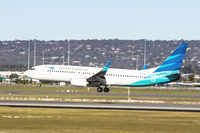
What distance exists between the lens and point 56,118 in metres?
37.3

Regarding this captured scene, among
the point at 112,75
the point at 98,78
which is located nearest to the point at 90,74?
the point at 98,78

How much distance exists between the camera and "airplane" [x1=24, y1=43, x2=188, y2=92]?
75938mm

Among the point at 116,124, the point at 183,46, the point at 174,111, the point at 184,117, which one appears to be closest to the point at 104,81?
the point at 183,46

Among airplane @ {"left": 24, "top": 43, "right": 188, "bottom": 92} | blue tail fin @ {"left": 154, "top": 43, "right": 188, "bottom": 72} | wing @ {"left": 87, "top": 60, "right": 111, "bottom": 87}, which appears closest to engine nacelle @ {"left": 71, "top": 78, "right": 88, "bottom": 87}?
airplane @ {"left": 24, "top": 43, "right": 188, "bottom": 92}

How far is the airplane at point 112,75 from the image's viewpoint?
75938mm

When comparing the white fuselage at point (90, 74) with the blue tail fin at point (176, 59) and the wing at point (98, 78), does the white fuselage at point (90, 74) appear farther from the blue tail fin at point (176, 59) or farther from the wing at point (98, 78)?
the blue tail fin at point (176, 59)

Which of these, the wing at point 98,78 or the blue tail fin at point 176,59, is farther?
the wing at point 98,78

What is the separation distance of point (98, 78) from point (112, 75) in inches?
114

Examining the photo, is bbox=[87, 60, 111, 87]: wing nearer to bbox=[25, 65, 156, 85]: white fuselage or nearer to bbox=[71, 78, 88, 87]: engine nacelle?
bbox=[71, 78, 88, 87]: engine nacelle

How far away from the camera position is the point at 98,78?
76.7m

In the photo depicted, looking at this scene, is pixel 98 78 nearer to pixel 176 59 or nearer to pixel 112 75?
pixel 112 75

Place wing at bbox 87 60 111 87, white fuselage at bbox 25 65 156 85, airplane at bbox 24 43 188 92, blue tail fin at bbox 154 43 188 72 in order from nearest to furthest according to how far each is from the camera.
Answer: blue tail fin at bbox 154 43 188 72, airplane at bbox 24 43 188 92, wing at bbox 87 60 111 87, white fuselage at bbox 25 65 156 85

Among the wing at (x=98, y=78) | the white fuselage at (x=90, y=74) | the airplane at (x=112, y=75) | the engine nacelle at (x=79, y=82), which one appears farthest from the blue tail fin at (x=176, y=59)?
the engine nacelle at (x=79, y=82)

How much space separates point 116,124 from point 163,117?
6468 mm
